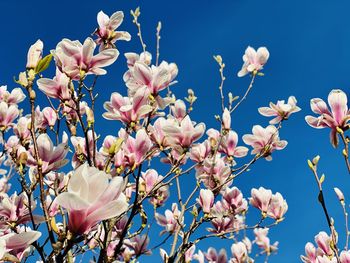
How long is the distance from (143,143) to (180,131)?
229 mm

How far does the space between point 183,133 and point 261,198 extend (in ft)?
4.24

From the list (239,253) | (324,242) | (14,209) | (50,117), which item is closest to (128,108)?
(14,209)

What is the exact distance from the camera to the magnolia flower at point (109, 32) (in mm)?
2453

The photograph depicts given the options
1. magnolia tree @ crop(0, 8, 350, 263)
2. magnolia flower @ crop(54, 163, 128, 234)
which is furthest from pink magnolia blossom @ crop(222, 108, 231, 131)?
magnolia flower @ crop(54, 163, 128, 234)

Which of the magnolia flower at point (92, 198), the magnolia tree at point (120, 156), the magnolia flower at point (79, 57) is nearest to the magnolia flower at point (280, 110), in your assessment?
the magnolia tree at point (120, 156)

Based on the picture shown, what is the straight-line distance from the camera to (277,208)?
3.19 m

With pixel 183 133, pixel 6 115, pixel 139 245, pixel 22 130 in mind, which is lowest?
pixel 139 245

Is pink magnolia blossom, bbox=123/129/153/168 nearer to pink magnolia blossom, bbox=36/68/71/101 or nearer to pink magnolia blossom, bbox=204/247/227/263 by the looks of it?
pink magnolia blossom, bbox=36/68/71/101

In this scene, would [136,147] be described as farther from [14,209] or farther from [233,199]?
[233,199]

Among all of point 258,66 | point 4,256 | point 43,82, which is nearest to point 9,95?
point 43,82

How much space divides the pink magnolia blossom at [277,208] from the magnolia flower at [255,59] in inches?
40.7

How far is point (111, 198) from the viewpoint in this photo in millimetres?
1115

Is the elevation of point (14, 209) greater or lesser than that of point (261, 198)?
lesser

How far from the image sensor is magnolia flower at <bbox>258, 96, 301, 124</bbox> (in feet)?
10.0
